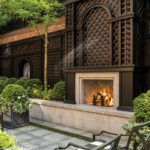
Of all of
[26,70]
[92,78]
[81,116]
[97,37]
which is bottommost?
[81,116]

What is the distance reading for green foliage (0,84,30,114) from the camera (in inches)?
338

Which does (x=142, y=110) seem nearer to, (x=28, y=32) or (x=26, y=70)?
(x=26, y=70)

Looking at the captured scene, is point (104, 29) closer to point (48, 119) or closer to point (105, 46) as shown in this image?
point (105, 46)

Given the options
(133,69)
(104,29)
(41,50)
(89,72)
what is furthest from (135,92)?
(41,50)

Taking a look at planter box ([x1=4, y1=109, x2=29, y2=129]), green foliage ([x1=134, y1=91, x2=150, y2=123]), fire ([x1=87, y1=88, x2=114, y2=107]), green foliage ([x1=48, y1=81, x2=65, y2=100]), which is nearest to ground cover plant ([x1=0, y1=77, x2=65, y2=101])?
green foliage ([x1=48, y1=81, x2=65, y2=100])

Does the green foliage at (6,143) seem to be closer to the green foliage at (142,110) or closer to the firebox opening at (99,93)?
the green foliage at (142,110)

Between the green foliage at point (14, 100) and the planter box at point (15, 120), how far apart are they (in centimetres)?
16

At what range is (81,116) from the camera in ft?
26.7

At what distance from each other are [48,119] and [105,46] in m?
3.76

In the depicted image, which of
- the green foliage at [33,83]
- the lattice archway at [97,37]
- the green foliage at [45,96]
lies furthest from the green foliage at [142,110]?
the green foliage at [33,83]

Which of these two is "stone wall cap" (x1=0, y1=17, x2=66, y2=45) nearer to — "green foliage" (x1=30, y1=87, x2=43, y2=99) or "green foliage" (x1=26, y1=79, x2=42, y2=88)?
"green foliage" (x1=26, y1=79, x2=42, y2=88)

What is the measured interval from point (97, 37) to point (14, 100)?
3.94 meters

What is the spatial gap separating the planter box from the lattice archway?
3.08 metres

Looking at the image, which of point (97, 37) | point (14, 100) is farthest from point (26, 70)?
point (97, 37)
